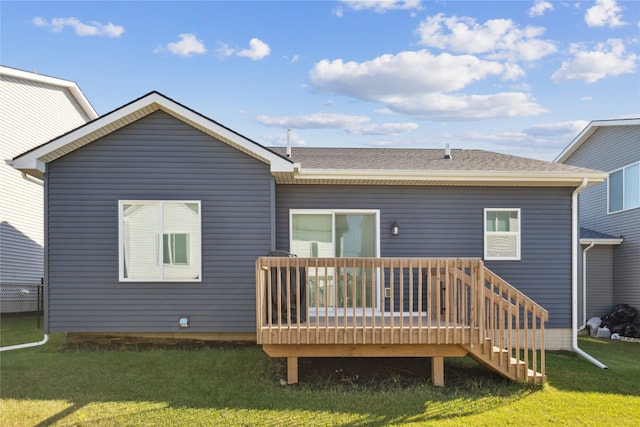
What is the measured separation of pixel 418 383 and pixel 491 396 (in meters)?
0.95

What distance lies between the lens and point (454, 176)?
8398 millimetres

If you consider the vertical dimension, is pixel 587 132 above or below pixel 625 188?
above

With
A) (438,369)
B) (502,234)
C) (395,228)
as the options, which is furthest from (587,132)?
(438,369)

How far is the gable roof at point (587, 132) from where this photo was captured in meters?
12.3

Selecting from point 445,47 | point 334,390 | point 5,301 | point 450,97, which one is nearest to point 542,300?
point 334,390

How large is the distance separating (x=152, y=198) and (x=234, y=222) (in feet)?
4.65

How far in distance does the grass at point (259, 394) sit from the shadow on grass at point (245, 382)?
0.01m

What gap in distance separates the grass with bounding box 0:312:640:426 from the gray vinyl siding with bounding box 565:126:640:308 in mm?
5120

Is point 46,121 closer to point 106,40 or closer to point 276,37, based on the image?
point 106,40

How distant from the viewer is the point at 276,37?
12398 mm

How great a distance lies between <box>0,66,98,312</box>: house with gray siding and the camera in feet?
41.3

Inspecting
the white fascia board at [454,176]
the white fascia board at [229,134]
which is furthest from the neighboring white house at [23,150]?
the white fascia board at [454,176]

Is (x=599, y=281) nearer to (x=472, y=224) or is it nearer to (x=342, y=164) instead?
(x=472, y=224)

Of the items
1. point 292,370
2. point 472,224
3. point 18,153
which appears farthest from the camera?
point 18,153
